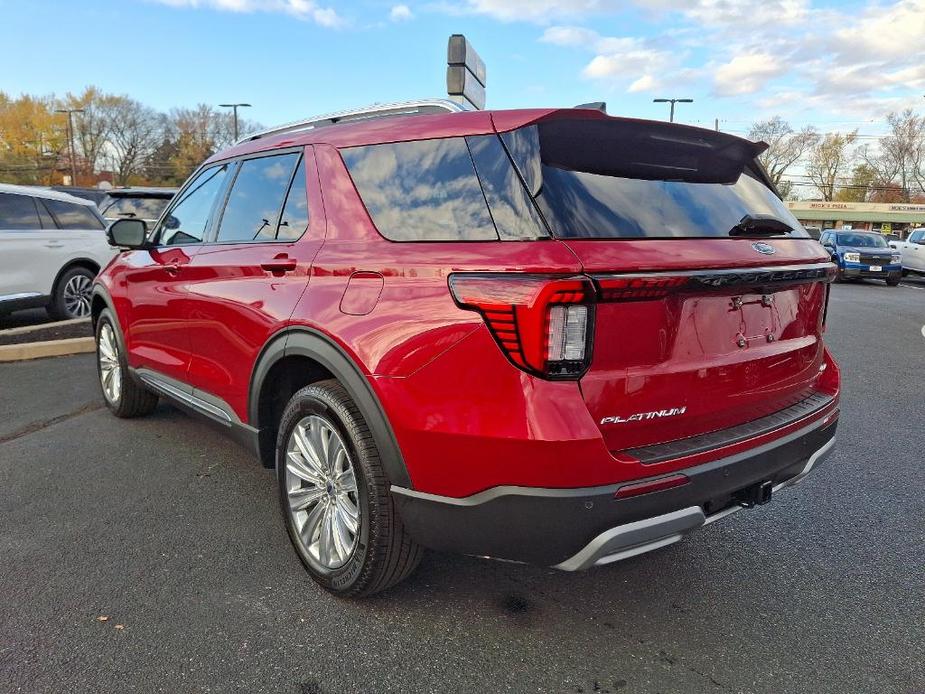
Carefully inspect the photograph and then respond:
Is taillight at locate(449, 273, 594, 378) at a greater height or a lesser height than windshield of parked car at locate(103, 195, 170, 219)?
lesser

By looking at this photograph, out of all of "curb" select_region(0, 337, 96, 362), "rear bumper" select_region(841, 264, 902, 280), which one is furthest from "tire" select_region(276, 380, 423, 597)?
"rear bumper" select_region(841, 264, 902, 280)

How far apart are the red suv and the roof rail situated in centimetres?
2

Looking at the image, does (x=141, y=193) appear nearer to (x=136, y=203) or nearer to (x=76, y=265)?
(x=136, y=203)

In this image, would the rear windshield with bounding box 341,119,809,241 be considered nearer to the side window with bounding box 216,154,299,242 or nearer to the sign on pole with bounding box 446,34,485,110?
the side window with bounding box 216,154,299,242

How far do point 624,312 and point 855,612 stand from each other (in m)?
1.63

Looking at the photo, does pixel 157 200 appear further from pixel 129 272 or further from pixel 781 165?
pixel 781 165

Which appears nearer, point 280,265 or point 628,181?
point 628,181

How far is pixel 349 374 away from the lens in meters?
2.38

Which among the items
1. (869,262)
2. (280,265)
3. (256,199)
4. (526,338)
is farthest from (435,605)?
(869,262)

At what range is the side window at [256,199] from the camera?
312 centimetres

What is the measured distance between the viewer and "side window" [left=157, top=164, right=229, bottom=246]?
12.4 feet

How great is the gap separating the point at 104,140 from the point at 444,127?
291 ft

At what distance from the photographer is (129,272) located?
14.7 feet

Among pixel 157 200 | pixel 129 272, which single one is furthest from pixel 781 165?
pixel 129 272
